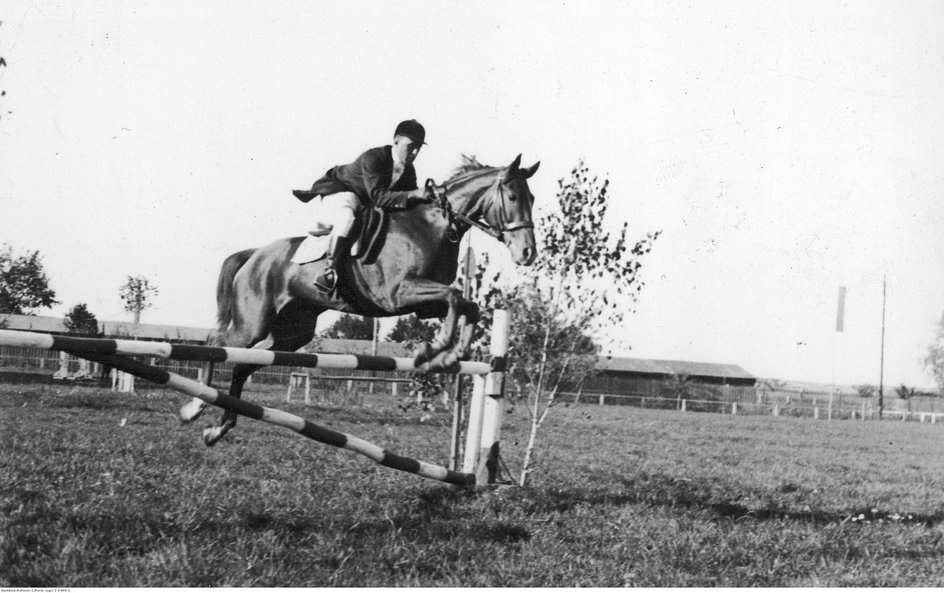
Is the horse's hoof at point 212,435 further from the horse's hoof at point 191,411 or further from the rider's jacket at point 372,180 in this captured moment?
the rider's jacket at point 372,180

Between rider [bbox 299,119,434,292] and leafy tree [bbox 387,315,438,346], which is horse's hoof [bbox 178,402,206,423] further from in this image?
leafy tree [bbox 387,315,438,346]

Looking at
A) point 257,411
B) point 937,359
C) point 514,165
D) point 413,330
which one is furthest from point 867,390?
point 257,411

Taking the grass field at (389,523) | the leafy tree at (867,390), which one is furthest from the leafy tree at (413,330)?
the leafy tree at (867,390)

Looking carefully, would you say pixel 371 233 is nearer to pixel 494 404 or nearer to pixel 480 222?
pixel 480 222

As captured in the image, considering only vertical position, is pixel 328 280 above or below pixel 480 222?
below

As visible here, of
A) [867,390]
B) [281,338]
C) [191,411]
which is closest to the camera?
[191,411]

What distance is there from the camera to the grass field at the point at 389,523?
313 cm

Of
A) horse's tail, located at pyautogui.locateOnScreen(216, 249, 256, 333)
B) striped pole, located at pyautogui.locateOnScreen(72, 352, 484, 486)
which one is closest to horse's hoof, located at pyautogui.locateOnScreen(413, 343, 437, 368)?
striped pole, located at pyautogui.locateOnScreen(72, 352, 484, 486)

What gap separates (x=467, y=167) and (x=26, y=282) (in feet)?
32.2

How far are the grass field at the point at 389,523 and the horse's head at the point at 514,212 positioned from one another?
1482 millimetres

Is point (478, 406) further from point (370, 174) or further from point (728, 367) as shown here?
point (728, 367)

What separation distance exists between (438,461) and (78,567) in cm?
498

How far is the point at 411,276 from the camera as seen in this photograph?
153 inches

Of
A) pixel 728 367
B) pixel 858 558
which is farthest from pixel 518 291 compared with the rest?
pixel 728 367
